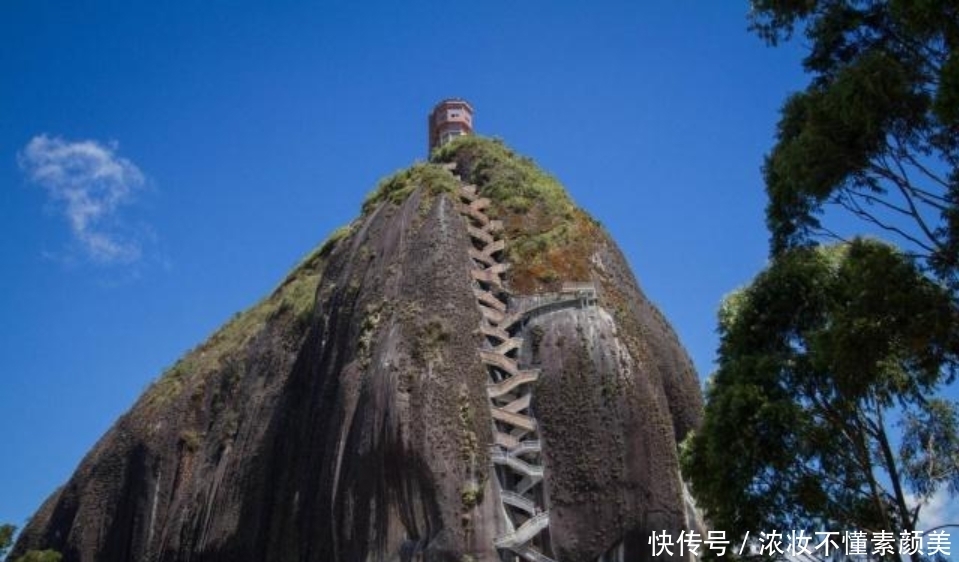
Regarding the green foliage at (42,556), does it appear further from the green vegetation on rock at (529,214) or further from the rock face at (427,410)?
the green vegetation on rock at (529,214)

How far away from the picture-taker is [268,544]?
25141 millimetres

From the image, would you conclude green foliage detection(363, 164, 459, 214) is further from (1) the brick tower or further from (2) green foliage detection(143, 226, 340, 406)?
(1) the brick tower

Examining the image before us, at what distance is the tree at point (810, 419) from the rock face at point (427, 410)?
219 inches

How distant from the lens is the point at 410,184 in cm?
2841

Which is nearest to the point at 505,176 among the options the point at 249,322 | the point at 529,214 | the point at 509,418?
the point at 529,214

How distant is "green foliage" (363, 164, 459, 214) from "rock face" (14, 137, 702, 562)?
77mm

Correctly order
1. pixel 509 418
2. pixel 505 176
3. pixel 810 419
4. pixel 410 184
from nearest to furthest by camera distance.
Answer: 1. pixel 810 419
2. pixel 509 418
3. pixel 505 176
4. pixel 410 184

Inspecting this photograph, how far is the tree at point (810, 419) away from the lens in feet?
45.5

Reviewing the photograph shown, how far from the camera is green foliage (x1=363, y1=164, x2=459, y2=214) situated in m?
27.2

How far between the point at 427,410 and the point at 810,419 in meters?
8.96

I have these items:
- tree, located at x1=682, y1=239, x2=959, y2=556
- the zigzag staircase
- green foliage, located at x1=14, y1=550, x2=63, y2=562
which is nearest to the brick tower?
the zigzag staircase

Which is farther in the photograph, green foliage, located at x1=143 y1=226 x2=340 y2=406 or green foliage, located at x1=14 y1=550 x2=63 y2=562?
green foliage, located at x1=14 y1=550 x2=63 y2=562

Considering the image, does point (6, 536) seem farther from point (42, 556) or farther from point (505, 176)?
point (505, 176)

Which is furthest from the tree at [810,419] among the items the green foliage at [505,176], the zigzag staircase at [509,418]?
the green foliage at [505,176]
